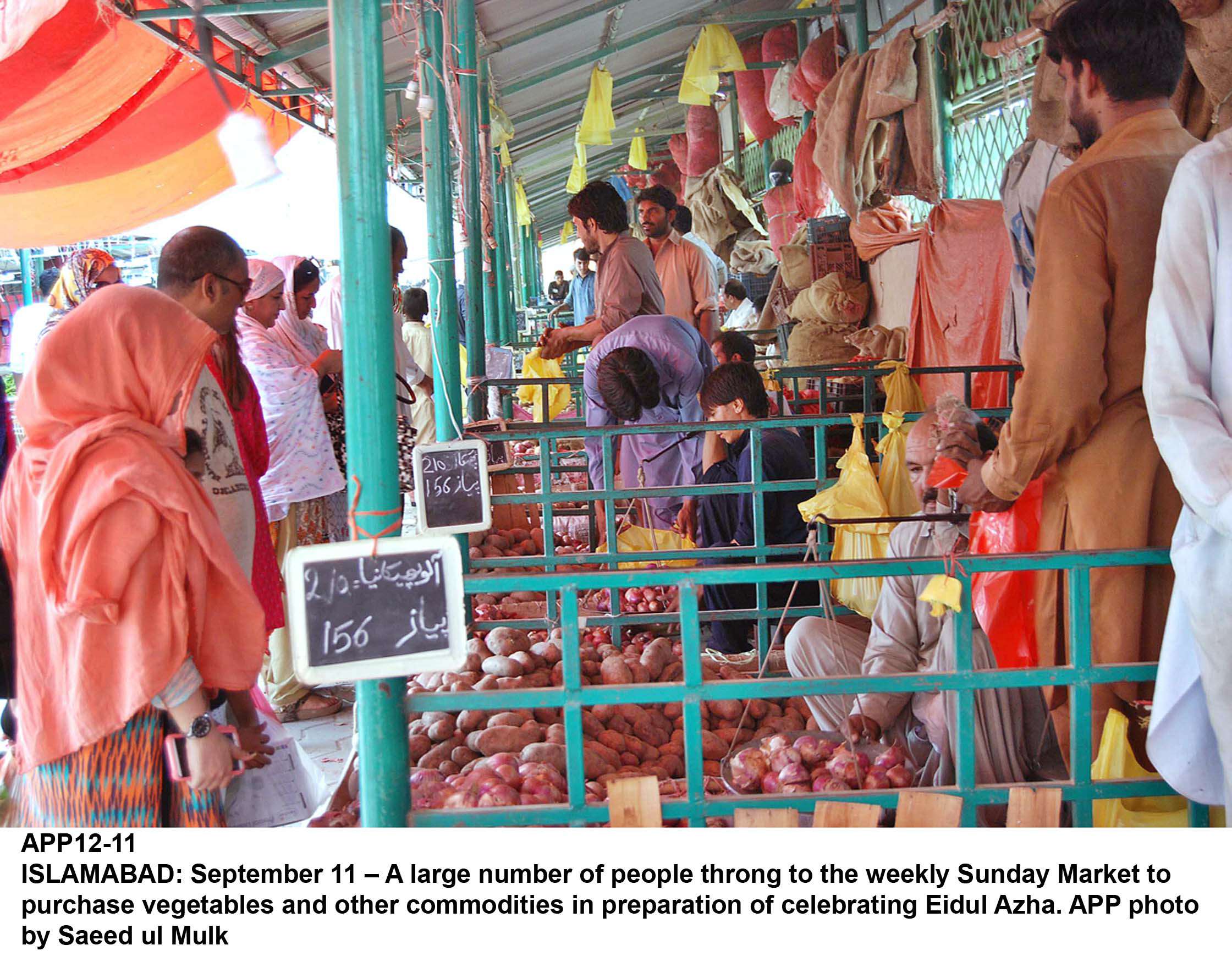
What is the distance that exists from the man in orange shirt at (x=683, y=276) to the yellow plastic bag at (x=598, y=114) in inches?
115

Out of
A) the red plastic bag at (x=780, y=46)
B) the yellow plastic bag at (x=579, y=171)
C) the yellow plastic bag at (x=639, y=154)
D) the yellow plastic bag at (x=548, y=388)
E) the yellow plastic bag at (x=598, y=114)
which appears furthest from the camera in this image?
the yellow plastic bag at (x=639, y=154)

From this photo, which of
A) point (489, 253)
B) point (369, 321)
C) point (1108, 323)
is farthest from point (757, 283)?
point (369, 321)

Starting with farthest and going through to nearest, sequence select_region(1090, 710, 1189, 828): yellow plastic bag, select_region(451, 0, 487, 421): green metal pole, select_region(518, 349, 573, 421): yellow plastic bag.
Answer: select_region(518, 349, 573, 421): yellow plastic bag → select_region(451, 0, 487, 421): green metal pole → select_region(1090, 710, 1189, 828): yellow plastic bag

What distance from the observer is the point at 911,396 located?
4730 mm

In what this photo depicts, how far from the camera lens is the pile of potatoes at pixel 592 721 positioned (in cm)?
305

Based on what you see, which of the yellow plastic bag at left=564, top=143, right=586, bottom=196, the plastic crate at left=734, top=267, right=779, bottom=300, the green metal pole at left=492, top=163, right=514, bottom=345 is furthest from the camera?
the yellow plastic bag at left=564, top=143, right=586, bottom=196

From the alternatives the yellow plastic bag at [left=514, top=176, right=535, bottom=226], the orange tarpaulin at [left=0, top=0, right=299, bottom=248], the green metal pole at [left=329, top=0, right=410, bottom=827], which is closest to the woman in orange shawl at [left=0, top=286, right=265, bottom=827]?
the green metal pole at [left=329, top=0, right=410, bottom=827]

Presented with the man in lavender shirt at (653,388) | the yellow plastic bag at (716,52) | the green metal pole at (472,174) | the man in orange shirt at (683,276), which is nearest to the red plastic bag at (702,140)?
the yellow plastic bag at (716,52)

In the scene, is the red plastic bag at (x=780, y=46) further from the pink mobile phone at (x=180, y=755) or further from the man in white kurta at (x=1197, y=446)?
the pink mobile phone at (x=180, y=755)

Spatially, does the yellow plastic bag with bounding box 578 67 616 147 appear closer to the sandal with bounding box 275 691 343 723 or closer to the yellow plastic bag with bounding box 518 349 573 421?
the yellow plastic bag with bounding box 518 349 573 421

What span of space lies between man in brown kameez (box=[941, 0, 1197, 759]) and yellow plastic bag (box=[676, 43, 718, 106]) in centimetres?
684

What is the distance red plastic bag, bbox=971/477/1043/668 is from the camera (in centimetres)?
236

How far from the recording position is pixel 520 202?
56.4ft

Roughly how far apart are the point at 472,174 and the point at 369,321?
3789mm
